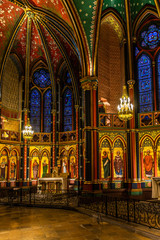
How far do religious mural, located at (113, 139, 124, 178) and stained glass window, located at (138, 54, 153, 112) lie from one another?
10.6 ft

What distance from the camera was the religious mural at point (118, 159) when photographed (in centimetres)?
1814

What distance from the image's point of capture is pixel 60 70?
25.6m

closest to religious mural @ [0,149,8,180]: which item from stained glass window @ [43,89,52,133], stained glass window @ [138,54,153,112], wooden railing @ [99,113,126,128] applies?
stained glass window @ [43,89,52,133]

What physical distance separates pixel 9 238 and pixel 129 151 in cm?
1180

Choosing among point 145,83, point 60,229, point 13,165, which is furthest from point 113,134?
point 60,229

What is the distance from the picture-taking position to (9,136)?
22734 mm

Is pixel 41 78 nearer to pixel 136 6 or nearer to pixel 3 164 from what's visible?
pixel 3 164

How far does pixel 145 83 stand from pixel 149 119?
2.90 meters

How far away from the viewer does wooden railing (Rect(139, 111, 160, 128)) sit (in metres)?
17.9

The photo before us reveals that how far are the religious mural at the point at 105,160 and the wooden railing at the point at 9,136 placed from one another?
892cm

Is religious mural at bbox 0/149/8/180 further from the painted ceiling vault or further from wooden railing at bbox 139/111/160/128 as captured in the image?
wooden railing at bbox 139/111/160/128

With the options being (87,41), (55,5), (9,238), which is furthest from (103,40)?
(9,238)

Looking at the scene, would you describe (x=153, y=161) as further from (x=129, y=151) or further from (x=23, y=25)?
(x=23, y=25)

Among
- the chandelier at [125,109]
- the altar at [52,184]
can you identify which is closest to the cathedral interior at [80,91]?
the altar at [52,184]
